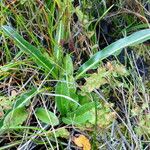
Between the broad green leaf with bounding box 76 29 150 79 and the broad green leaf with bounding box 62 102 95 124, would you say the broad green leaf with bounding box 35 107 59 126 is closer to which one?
the broad green leaf with bounding box 62 102 95 124

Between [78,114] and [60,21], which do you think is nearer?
[78,114]

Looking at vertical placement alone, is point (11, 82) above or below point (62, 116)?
above

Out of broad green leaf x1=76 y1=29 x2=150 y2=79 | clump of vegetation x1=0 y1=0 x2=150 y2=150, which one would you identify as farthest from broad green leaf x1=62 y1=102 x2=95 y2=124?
broad green leaf x1=76 y1=29 x2=150 y2=79

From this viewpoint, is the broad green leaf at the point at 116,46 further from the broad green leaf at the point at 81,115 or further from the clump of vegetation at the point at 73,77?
the broad green leaf at the point at 81,115

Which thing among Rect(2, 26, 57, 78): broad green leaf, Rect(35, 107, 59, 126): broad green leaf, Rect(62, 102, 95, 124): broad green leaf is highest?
Rect(2, 26, 57, 78): broad green leaf

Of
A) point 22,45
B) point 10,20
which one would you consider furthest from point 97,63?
point 10,20

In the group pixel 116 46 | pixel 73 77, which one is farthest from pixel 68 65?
pixel 116 46

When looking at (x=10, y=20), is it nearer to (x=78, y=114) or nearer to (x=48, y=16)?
(x=48, y=16)

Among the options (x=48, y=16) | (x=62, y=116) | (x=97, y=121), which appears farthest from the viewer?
(x=48, y=16)

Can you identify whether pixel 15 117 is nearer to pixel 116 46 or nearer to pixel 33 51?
pixel 33 51
